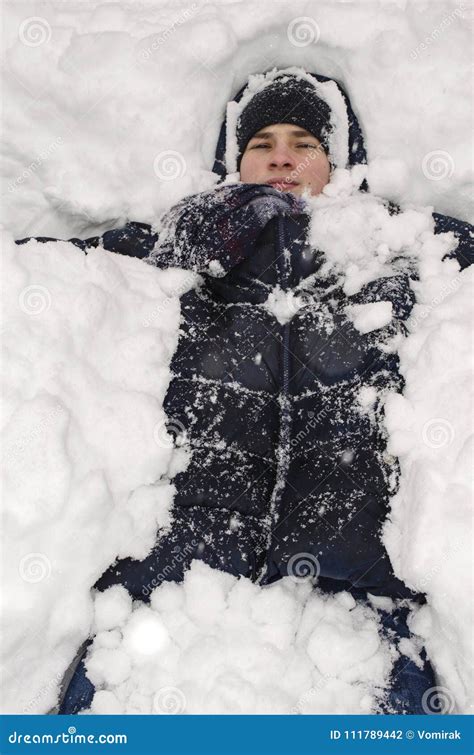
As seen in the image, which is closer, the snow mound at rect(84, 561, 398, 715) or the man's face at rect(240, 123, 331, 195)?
the snow mound at rect(84, 561, 398, 715)

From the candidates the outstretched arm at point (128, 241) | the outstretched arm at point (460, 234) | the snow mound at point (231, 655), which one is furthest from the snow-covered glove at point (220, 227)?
the snow mound at point (231, 655)

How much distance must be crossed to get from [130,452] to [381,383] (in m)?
0.59

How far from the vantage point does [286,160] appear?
6.81 feet

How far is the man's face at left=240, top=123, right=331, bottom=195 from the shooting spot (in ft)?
6.70

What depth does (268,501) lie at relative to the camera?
1.53m

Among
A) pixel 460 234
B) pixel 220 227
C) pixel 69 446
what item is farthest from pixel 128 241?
pixel 460 234

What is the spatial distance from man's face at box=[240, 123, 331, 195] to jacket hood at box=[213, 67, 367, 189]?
0.24ft

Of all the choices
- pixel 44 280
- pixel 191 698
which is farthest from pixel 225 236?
pixel 191 698

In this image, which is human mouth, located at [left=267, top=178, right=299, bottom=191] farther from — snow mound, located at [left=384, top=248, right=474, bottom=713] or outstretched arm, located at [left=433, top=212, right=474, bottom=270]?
snow mound, located at [left=384, top=248, right=474, bottom=713]

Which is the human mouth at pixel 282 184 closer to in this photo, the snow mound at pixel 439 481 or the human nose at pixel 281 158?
the human nose at pixel 281 158

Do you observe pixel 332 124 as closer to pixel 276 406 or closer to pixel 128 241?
pixel 128 241

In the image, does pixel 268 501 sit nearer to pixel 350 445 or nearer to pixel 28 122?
pixel 350 445

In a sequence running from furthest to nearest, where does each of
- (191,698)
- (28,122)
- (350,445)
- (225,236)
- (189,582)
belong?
1. (28,122)
2. (225,236)
3. (350,445)
4. (189,582)
5. (191,698)

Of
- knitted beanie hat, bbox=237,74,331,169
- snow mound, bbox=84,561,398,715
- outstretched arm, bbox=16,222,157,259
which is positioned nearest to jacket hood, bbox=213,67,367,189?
knitted beanie hat, bbox=237,74,331,169
